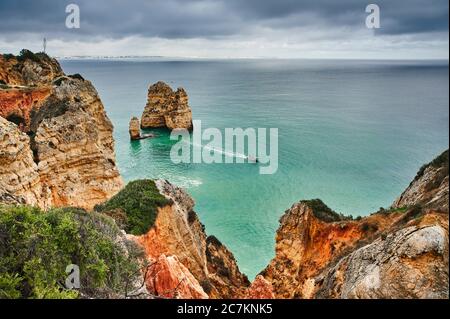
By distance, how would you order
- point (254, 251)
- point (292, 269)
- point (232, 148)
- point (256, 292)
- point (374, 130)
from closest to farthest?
1. point (256, 292)
2. point (292, 269)
3. point (254, 251)
4. point (232, 148)
5. point (374, 130)

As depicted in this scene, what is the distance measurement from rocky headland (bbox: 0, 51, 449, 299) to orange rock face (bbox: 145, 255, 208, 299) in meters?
0.04

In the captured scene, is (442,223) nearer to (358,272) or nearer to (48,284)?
(358,272)

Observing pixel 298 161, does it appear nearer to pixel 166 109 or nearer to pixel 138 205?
pixel 166 109

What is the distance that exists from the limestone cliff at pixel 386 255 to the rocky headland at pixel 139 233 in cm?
4

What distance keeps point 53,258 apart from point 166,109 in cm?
6422

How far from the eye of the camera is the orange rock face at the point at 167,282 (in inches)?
385

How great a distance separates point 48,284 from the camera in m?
7.10

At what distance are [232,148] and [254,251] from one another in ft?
93.2

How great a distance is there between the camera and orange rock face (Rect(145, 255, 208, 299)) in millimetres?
9781

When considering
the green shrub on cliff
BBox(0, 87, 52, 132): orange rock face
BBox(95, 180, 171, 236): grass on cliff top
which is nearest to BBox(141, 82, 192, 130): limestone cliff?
BBox(0, 87, 52, 132): orange rock face

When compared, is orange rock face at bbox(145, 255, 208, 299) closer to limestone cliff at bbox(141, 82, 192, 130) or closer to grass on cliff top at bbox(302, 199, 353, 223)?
grass on cliff top at bbox(302, 199, 353, 223)

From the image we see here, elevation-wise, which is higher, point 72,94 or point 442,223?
Result: point 72,94
